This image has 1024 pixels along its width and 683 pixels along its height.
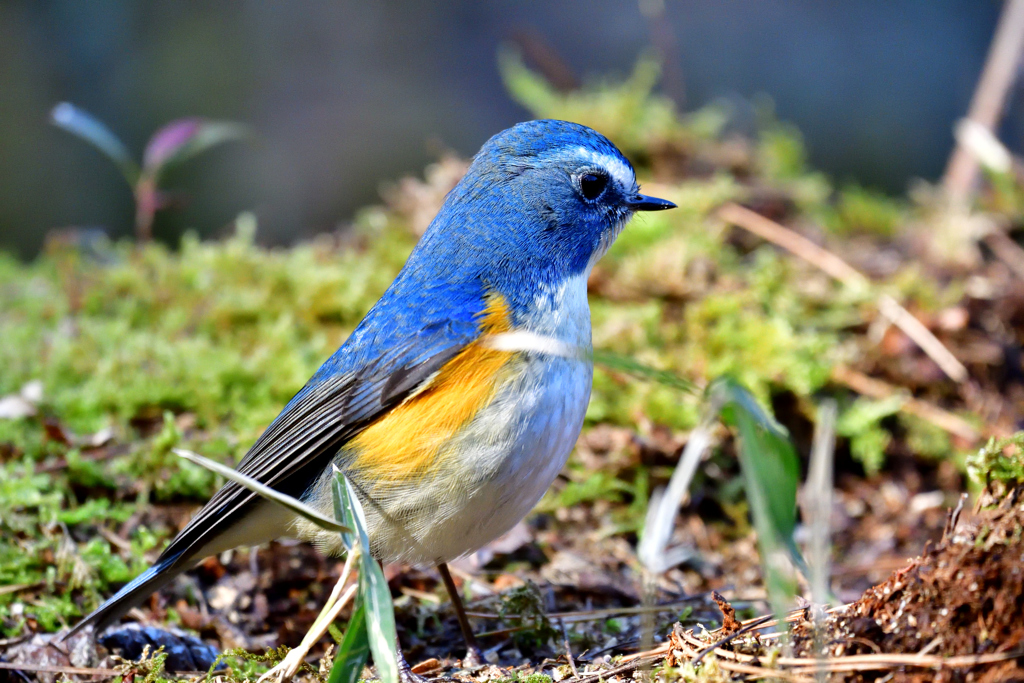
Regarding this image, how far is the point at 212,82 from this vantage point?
12.0 m

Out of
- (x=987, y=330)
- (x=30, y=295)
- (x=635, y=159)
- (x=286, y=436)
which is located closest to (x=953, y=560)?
(x=286, y=436)

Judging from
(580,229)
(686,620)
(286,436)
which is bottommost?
(686,620)

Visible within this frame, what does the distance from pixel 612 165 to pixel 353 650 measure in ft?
6.49

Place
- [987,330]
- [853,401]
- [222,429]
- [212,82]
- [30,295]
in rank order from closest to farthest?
[222,429] < [853,401] < [987,330] < [30,295] < [212,82]

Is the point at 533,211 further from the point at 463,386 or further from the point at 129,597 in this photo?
the point at 129,597

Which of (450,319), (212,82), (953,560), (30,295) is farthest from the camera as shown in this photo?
(212,82)

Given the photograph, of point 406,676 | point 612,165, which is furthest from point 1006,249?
point 406,676

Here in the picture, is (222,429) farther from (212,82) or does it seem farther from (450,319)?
(212,82)

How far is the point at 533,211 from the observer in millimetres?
3088

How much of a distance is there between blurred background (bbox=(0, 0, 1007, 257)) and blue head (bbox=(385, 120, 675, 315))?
289 inches

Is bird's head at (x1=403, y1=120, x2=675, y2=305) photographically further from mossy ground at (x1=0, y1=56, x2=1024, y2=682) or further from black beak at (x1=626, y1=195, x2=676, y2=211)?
mossy ground at (x1=0, y1=56, x2=1024, y2=682)

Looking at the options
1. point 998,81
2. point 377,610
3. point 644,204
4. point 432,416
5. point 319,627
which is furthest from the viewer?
point 998,81

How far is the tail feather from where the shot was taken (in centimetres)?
274

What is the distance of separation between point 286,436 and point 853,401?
118 inches
